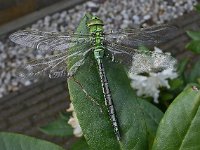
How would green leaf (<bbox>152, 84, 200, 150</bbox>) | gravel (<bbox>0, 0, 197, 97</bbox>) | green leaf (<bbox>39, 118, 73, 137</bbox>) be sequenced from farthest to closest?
gravel (<bbox>0, 0, 197, 97</bbox>), green leaf (<bbox>39, 118, 73, 137</bbox>), green leaf (<bbox>152, 84, 200, 150</bbox>)

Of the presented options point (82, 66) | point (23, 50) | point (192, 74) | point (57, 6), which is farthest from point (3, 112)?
point (82, 66)

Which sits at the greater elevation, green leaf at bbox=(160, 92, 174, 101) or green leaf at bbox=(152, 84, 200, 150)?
green leaf at bbox=(152, 84, 200, 150)

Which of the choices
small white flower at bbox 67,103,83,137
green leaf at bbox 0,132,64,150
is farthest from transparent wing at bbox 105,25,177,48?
green leaf at bbox 0,132,64,150

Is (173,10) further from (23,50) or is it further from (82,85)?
(82,85)

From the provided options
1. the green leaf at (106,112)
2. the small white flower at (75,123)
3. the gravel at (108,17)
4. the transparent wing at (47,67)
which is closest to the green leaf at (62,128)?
the small white flower at (75,123)

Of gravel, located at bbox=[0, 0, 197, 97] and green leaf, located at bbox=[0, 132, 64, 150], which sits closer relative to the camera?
green leaf, located at bbox=[0, 132, 64, 150]

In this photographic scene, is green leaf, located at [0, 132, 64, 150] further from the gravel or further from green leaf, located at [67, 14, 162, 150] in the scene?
the gravel

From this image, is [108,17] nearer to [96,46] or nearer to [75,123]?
[75,123]
